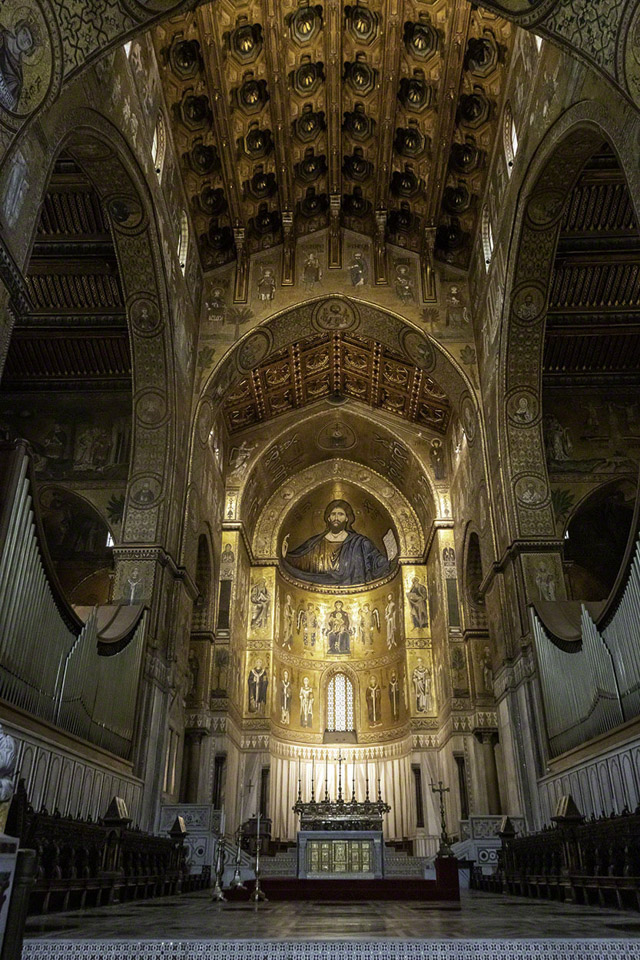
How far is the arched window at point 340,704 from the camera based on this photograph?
25953 mm

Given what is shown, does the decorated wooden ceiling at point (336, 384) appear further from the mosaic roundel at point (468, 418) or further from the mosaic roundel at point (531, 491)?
the mosaic roundel at point (531, 491)

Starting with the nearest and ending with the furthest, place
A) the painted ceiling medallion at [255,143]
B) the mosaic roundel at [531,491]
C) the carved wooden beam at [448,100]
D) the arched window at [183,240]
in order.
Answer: the carved wooden beam at [448,100], the mosaic roundel at [531,491], the painted ceiling medallion at [255,143], the arched window at [183,240]

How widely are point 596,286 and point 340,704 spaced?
1726 cm

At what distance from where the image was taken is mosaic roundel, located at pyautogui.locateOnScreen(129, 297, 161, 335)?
14867 mm

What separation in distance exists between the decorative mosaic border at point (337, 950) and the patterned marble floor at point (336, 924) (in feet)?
0.28

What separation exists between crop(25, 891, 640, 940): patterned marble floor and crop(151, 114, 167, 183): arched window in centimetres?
1281

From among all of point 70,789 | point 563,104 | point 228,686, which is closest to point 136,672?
point 70,789

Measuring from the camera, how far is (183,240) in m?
16.9

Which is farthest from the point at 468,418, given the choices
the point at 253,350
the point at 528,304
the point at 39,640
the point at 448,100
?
the point at 39,640

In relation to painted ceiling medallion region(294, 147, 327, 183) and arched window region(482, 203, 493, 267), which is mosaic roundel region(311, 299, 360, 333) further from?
arched window region(482, 203, 493, 267)

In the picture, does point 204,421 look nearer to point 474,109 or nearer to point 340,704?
point 474,109

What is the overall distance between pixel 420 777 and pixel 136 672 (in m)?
12.9

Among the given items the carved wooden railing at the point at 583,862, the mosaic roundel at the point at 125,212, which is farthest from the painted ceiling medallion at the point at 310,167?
the carved wooden railing at the point at 583,862

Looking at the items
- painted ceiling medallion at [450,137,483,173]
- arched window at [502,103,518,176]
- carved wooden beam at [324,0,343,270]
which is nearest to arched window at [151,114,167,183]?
carved wooden beam at [324,0,343,270]
